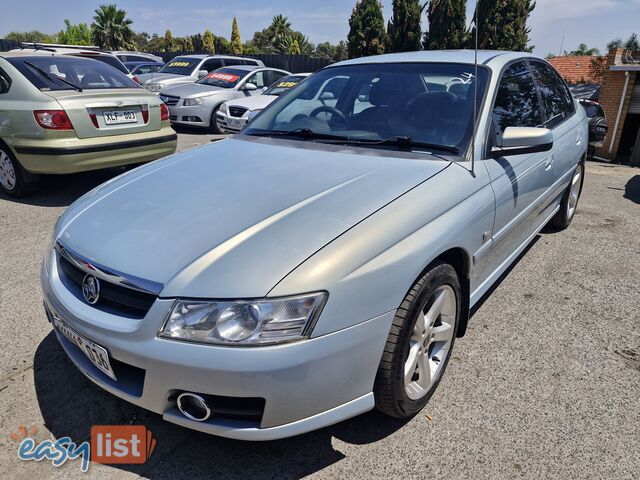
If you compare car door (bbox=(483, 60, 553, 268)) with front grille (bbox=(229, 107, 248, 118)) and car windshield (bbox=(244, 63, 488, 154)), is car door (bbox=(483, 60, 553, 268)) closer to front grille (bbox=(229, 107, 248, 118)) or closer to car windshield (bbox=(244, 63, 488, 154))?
car windshield (bbox=(244, 63, 488, 154))

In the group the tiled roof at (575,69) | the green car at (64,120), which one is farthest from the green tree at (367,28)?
the green car at (64,120)

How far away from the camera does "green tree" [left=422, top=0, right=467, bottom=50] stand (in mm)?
21453

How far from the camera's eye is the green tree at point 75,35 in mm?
53562

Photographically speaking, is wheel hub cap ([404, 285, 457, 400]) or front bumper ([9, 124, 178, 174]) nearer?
wheel hub cap ([404, 285, 457, 400])

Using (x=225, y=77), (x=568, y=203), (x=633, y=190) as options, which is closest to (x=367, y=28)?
(x=225, y=77)

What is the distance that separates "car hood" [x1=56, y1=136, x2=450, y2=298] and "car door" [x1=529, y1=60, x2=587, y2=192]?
1.76 meters

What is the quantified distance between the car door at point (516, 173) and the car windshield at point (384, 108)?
0.74 feet

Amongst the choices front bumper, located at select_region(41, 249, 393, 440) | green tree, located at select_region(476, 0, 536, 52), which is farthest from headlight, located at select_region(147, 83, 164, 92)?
green tree, located at select_region(476, 0, 536, 52)

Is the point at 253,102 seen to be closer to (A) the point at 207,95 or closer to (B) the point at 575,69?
(A) the point at 207,95

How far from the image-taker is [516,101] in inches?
122

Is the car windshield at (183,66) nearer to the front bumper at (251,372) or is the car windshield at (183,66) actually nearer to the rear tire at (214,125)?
the rear tire at (214,125)

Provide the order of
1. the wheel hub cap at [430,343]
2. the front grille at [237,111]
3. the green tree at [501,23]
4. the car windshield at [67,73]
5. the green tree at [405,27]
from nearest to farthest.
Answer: the wheel hub cap at [430,343] → the car windshield at [67,73] → the front grille at [237,111] → the green tree at [501,23] → the green tree at [405,27]

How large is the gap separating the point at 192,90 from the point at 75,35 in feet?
183

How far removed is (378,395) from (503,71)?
2.16m
